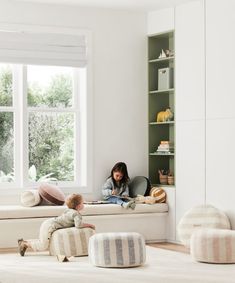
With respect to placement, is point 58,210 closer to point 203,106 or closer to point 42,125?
point 42,125

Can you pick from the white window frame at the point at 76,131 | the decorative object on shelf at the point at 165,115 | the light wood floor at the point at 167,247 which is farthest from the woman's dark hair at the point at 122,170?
the light wood floor at the point at 167,247

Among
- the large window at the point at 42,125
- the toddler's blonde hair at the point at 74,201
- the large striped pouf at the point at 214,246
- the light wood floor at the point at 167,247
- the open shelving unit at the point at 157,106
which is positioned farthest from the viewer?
the open shelving unit at the point at 157,106

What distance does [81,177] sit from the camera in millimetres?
8891

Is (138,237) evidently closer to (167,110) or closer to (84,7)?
(167,110)

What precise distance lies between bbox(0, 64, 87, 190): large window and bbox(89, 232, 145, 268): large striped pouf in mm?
2319

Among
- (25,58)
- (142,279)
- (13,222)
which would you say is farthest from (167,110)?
(142,279)

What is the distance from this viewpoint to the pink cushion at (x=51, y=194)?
27.1 feet

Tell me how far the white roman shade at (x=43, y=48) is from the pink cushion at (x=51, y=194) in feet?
4.73

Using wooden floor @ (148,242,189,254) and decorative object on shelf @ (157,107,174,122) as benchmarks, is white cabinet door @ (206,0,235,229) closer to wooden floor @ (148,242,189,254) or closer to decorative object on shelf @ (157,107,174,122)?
wooden floor @ (148,242,189,254)

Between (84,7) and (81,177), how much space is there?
6.72ft

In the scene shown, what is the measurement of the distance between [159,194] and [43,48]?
221cm

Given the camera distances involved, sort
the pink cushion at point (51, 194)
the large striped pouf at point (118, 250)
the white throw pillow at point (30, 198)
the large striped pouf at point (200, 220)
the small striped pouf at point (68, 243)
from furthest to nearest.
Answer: the pink cushion at point (51, 194)
the white throw pillow at point (30, 198)
the large striped pouf at point (200, 220)
the small striped pouf at point (68, 243)
the large striped pouf at point (118, 250)

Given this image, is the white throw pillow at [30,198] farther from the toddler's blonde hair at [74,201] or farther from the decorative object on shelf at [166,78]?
the decorative object on shelf at [166,78]

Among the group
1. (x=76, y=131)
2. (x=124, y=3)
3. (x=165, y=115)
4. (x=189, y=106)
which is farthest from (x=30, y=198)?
(x=124, y=3)
